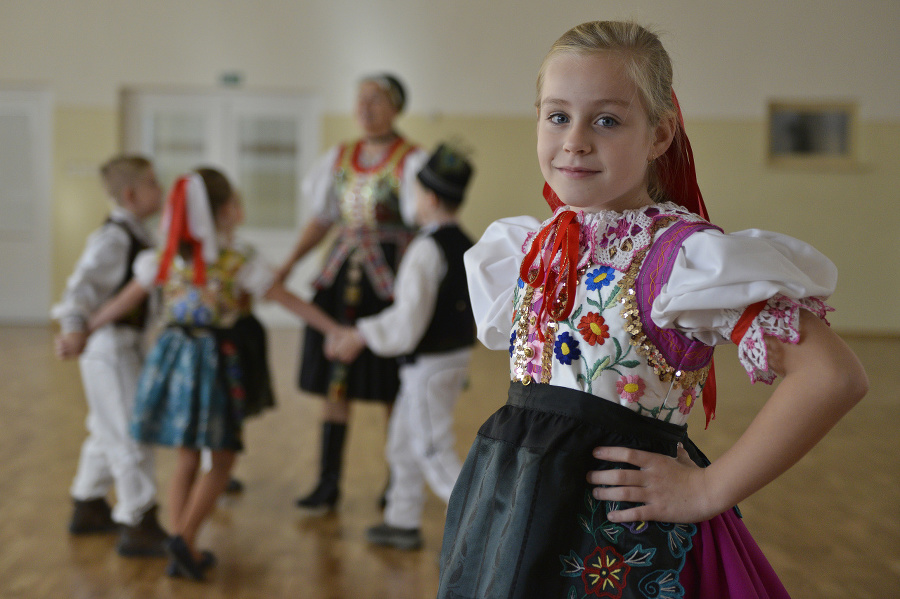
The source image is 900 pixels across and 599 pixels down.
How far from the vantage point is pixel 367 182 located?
2947mm

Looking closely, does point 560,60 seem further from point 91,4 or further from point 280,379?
point 91,4

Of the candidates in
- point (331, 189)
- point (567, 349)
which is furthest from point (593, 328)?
point (331, 189)

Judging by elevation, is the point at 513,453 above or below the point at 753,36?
below

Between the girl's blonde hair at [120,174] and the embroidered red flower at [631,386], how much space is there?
2.17m

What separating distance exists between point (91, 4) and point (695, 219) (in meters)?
8.15

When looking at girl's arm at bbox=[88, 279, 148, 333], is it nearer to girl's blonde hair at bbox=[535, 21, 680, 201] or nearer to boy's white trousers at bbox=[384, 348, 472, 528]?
boy's white trousers at bbox=[384, 348, 472, 528]

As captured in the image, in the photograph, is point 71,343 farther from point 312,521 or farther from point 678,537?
point 678,537

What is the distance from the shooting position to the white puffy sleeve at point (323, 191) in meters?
3.07

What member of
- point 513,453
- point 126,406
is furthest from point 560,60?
point 126,406

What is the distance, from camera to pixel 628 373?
912 millimetres

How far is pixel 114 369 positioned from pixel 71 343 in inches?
6.0

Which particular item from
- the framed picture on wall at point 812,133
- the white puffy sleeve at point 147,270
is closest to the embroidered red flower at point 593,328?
the white puffy sleeve at point 147,270

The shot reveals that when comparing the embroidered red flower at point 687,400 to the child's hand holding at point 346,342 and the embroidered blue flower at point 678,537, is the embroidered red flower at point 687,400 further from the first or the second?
the child's hand holding at point 346,342

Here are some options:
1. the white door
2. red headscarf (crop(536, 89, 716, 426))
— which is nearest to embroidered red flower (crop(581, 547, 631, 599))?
red headscarf (crop(536, 89, 716, 426))
